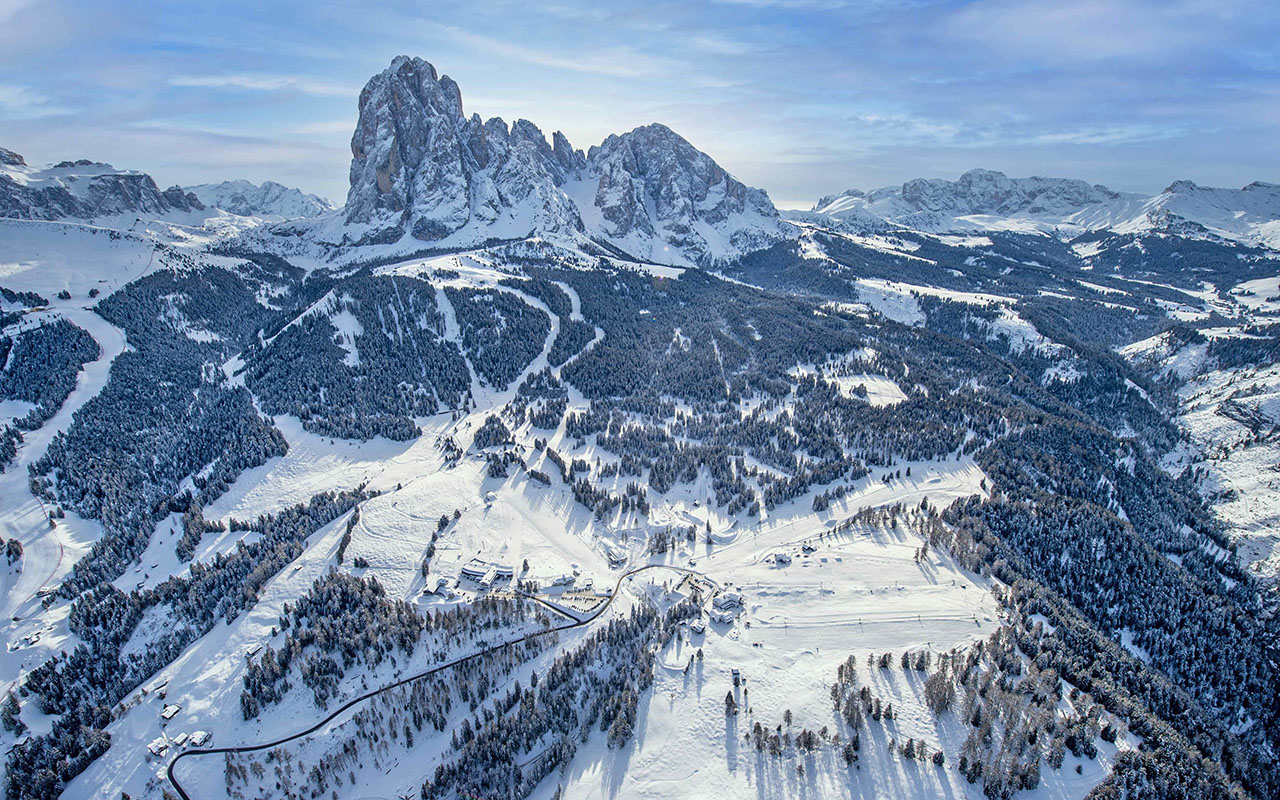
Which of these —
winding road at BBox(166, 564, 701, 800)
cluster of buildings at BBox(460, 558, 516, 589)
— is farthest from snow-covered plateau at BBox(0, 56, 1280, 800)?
cluster of buildings at BBox(460, 558, 516, 589)

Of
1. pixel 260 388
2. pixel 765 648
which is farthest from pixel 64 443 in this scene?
pixel 765 648

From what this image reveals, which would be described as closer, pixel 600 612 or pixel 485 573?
pixel 600 612

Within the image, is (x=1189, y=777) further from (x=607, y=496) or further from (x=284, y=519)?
(x=284, y=519)

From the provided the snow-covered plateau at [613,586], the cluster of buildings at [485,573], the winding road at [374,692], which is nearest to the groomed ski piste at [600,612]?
the snow-covered plateau at [613,586]

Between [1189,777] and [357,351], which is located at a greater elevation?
[357,351]

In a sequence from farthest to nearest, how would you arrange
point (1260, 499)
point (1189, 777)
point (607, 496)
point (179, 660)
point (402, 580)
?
point (1260, 499) < point (607, 496) < point (402, 580) < point (179, 660) < point (1189, 777)

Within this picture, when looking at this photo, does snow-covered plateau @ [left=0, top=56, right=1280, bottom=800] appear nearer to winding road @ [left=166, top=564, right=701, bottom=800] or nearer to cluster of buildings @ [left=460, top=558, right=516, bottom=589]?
winding road @ [left=166, top=564, right=701, bottom=800]

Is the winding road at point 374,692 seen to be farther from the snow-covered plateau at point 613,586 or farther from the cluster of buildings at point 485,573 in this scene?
the cluster of buildings at point 485,573

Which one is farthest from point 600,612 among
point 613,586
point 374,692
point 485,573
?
point 374,692

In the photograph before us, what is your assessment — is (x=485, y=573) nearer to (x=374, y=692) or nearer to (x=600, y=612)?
(x=600, y=612)
